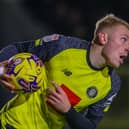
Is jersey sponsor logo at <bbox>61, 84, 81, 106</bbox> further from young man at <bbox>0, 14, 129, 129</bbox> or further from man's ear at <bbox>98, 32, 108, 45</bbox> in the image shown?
man's ear at <bbox>98, 32, 108, 45</bbox>

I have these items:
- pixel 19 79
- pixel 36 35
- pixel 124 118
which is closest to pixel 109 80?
pixel 19 79

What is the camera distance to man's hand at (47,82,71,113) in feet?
14.7

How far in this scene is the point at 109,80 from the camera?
15.3ft

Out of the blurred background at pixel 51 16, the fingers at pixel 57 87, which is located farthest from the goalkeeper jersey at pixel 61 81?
the blurred background at pixel 51 16

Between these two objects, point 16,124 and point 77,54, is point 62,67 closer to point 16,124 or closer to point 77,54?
point 77,54

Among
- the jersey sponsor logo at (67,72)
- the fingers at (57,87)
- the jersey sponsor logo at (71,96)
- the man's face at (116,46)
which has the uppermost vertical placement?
the man's face at (116,46)

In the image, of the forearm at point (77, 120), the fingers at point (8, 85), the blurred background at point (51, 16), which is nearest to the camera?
the fingers at point (8, 85)

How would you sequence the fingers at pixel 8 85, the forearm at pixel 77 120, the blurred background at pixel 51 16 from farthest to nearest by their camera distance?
the blurred background at pixel 51 16
the forearm at pixel 77 120
the fingers at pixel 8 85

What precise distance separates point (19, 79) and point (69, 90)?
317 mm

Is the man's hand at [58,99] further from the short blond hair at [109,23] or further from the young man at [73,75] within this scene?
the short blond hair at [109,23]

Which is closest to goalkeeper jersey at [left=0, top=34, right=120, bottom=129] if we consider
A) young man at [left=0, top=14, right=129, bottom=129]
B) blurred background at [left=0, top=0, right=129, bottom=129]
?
young man at [left=0, top=14, right=129, bottom=129]

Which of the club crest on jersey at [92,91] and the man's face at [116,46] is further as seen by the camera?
the club crest on jersey at [92,91]

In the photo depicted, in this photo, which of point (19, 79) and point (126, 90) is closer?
point (19, 79)

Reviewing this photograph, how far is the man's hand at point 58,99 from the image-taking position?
447cm
